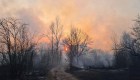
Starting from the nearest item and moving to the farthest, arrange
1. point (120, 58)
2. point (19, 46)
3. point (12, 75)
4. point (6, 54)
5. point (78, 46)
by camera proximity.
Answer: point (12, 75) < point (6, 54) < point (19, 46) < point (120, 58) < point (78, 46)

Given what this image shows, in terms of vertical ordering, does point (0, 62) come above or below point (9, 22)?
below

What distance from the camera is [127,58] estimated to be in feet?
208

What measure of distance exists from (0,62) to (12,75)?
16.6 feet

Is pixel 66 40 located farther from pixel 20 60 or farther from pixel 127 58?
pixel 20 60

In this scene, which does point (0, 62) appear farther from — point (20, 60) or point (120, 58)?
point (120, 58)

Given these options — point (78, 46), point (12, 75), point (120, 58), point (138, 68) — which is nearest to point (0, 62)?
point (12, 75)

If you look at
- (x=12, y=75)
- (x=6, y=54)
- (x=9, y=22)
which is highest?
(x=9, y=22)

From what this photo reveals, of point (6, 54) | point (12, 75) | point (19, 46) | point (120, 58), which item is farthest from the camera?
point (120, 58)

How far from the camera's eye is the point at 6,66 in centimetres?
3741

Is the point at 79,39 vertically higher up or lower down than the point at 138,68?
higher up

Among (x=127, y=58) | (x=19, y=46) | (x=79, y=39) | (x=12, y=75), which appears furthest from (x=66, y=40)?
(x=12, y=75)

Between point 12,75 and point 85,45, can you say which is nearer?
point 12,75

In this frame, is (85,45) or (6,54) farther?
(85,45)

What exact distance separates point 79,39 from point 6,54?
65.7 meters
